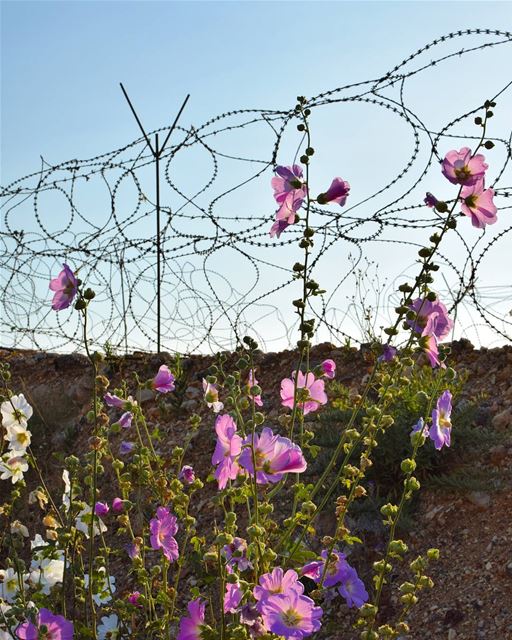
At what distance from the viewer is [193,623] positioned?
2107 mm

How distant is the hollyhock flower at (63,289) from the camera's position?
2.24m

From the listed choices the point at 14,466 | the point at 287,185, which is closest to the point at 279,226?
the point at 287,185

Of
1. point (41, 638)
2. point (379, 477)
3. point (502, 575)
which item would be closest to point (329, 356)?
point (379, 477)

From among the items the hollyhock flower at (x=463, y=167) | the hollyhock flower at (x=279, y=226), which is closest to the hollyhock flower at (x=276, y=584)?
the hollyhock flower at (x=279, y=226)

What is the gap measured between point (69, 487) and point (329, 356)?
3.24m

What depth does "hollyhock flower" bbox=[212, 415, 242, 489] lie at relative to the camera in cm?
205

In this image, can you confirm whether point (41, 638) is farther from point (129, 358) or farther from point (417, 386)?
point (129, 358)

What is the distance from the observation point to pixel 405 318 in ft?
7.58

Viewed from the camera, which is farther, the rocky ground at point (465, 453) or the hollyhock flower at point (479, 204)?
the rocky ground at point (465, 453)

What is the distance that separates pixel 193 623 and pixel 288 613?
31 centimetres

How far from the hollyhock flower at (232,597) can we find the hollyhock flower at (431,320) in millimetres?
774

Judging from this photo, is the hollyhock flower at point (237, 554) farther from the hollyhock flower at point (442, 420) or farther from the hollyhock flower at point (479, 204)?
the hollyhock flower at point (479, 204)

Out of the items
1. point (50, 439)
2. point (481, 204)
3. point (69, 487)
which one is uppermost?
point (50, 439)

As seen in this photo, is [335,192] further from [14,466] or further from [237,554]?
[14,466]
